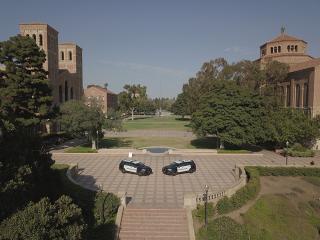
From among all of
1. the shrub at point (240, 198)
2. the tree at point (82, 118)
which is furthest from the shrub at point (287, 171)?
the tree at point (82, 118)

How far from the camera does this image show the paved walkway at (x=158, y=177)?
20969 mm

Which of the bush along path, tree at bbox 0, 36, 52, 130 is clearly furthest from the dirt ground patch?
tree at bbox 0, 36, 52, 130

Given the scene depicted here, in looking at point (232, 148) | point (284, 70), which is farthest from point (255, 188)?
point (284, 70)

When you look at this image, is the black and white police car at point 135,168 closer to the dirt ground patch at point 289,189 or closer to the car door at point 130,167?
the car door at point 130,167

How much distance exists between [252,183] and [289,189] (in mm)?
3573

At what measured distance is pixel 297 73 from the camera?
46.4m

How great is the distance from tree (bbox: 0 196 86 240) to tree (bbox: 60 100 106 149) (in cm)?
2095

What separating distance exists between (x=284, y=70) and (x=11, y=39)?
40.6 meters

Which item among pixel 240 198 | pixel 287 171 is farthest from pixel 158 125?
pixel 240 198

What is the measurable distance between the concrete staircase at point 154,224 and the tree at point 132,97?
81.4 meters

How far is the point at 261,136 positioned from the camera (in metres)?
33.2

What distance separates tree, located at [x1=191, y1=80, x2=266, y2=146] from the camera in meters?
33.2

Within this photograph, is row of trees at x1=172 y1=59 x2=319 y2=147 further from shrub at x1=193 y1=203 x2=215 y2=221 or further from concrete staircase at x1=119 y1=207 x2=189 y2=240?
concrete staircase at x1=119 y1=207 x2=189 y2=240

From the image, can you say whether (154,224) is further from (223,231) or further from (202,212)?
(223,231)
